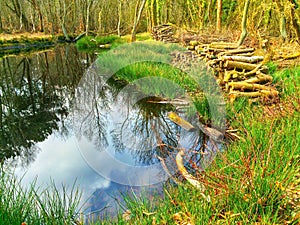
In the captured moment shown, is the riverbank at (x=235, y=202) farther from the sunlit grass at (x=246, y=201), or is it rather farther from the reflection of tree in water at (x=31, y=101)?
the reflection of tree in water at (x=31, y=101)

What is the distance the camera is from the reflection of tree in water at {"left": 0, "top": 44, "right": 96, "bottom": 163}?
5.04 meters

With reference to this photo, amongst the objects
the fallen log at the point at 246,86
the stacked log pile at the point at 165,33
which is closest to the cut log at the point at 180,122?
the fallen log at the point at 246,86

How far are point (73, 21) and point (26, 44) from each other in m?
6.09

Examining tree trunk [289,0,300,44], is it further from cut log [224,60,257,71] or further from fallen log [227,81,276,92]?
fallen log [227,81,276,92]

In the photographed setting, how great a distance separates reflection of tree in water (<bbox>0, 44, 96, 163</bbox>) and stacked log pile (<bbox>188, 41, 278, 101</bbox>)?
11.3 ft

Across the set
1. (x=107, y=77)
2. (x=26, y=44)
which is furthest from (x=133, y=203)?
(x=26, y=44)

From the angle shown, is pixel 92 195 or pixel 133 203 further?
pixel 92 195

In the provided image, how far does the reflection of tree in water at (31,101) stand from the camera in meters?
5.04

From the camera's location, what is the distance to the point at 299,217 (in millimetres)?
1934

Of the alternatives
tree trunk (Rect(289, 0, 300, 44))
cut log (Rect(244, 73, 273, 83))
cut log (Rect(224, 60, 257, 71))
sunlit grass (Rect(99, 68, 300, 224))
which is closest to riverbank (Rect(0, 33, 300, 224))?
sunlit grass (Rect(99, 68, 300, 224))

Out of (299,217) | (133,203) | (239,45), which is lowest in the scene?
(133,203)

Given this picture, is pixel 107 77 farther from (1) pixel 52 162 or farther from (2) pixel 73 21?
(2) pixel 73 21

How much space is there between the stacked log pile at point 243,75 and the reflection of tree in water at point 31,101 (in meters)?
3.44

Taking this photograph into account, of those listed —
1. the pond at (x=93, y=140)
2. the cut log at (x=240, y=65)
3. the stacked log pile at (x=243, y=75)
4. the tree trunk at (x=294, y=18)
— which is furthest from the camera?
the tree trunk at (x=294, y=18)
